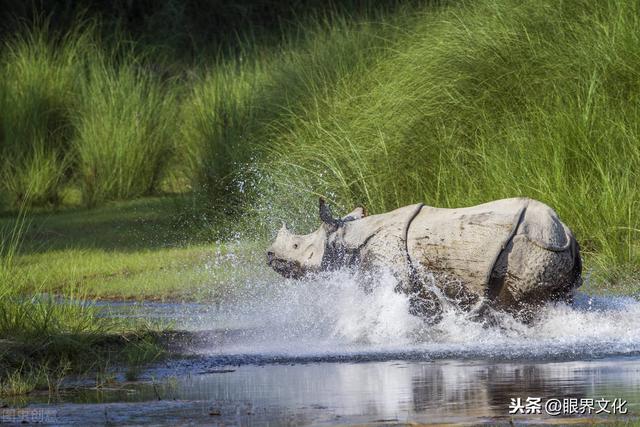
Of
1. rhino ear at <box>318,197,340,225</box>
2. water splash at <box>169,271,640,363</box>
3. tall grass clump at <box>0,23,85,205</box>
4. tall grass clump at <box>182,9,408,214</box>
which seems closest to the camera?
water splash at <box>169,271,640,363</box>

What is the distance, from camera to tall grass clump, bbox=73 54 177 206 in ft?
63.9

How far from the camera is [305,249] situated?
9.08 m

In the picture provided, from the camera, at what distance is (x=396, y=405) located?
20.6 ft

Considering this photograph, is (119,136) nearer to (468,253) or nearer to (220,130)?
(220,130)

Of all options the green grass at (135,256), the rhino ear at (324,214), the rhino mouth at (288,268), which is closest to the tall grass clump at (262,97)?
the green grass at (135,256)

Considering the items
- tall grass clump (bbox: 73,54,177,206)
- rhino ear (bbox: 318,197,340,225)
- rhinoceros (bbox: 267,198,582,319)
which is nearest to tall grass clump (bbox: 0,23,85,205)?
tall grass clump (bbox: 73,54,177,206)

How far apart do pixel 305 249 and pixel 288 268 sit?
0.62 feet

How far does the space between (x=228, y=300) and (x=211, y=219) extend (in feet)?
14.5

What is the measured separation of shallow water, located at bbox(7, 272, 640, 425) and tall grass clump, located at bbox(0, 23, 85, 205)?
939 centimetres

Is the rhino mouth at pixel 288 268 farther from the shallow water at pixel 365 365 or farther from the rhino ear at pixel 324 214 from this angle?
the rhino ear at pixel 324 214

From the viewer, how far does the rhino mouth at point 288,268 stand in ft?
29.9

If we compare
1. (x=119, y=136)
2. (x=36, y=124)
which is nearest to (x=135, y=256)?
(x=119, y=136)

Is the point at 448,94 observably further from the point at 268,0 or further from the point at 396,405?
the point at 268,0

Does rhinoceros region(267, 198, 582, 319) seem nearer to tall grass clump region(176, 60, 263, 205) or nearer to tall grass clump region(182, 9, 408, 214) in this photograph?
tall grass clump region(182, 9, 408, 214)
